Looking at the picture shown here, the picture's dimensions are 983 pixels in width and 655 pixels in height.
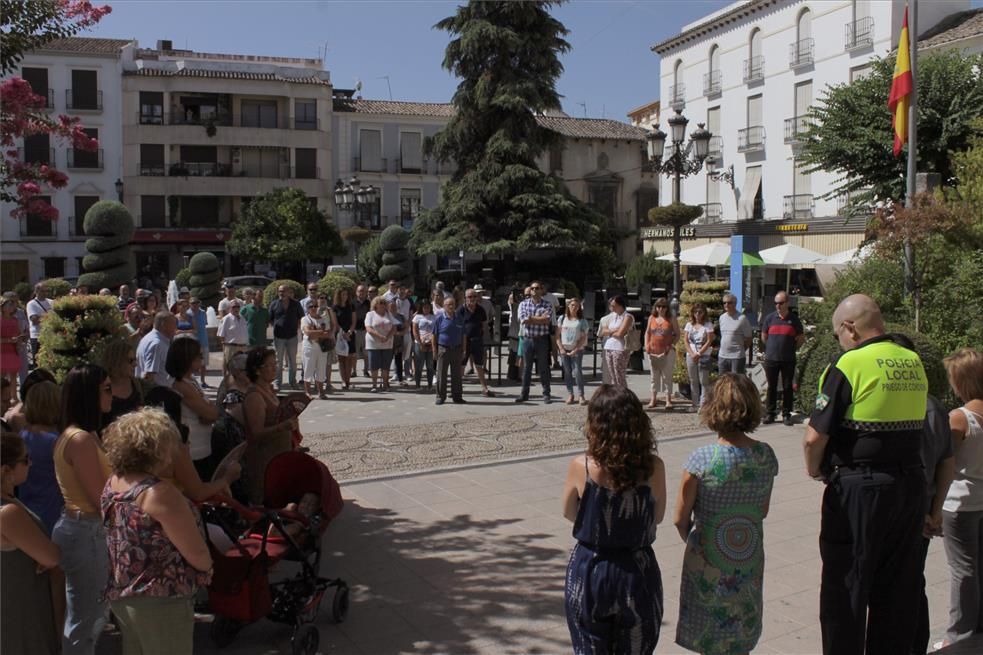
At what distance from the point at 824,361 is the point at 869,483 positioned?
6.63 m

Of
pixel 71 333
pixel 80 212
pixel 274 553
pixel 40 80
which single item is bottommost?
pixel 274 553

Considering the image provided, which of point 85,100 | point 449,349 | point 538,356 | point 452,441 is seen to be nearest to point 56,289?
point 449,349

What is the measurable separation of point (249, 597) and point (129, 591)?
949 mm

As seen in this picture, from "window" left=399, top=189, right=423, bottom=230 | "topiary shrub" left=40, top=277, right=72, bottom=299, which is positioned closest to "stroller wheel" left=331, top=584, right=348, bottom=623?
"topiary shrub" left=40, top=277, right=72, bottom=299

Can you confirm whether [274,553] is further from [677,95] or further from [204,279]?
[677,95]

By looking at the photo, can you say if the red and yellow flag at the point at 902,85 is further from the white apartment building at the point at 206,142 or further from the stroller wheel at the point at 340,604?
the white apartment building at the point at 206,142

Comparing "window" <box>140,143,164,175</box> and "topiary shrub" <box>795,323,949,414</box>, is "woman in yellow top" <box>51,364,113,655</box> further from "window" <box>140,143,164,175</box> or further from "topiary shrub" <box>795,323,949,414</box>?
"window" <box>140,143,164,175</box>

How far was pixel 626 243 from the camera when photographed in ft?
175

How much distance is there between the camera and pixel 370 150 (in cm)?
4975

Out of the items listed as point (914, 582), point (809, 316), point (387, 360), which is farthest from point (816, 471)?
point (387, 360)

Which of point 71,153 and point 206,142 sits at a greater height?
point 206,142

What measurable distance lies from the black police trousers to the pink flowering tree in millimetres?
8100

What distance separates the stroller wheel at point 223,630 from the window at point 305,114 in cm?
4519

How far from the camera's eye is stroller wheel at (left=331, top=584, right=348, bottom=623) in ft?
16.5
